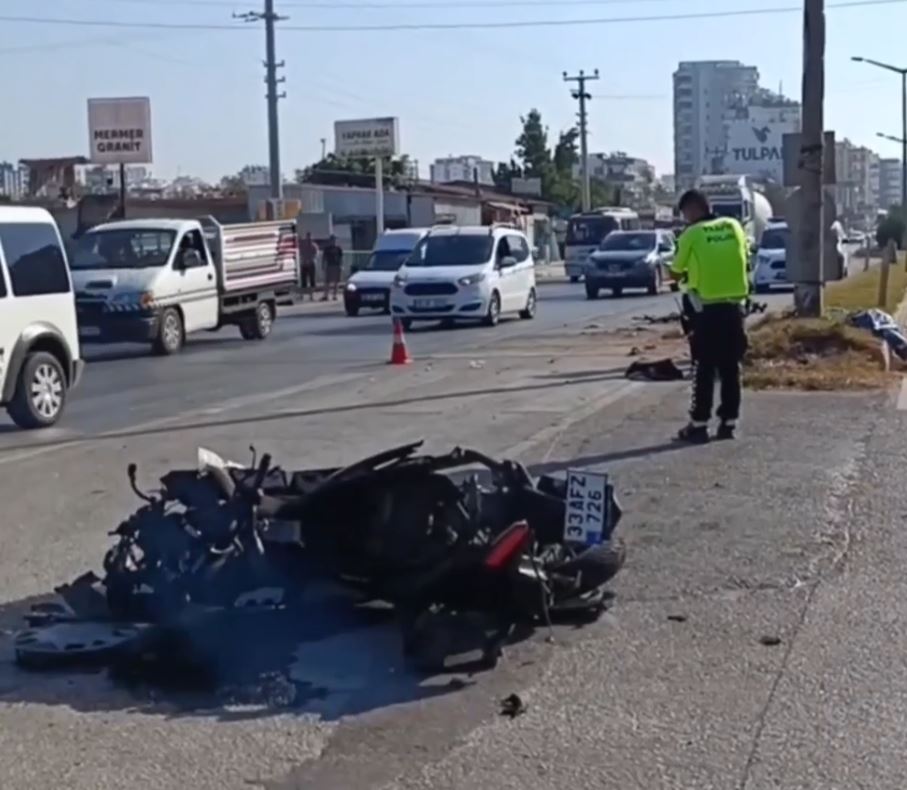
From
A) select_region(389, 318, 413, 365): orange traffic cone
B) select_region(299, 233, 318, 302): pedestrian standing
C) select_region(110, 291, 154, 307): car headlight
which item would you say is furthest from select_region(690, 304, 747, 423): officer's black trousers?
select_region(299, 233, 318, 302): pedestrian standing

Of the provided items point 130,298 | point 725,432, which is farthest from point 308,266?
point 725,432

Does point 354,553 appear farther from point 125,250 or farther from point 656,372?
point 125,250

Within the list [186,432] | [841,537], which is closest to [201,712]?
[841,537]

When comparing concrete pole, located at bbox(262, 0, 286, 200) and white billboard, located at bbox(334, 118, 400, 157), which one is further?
white billboard, located at bbox(334, 118, 400, 157)

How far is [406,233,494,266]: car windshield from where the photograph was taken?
106 feet

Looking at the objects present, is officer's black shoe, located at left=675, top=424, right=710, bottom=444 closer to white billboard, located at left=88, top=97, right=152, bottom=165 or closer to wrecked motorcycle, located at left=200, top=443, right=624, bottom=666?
wrecked motorcycle, located at left=200, top=443, right=624, bottom=666

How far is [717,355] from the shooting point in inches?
517

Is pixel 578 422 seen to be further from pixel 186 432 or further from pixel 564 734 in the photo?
pixel 564 734

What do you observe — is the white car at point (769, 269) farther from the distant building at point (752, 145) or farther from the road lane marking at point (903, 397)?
the distant building at point (752, 145)

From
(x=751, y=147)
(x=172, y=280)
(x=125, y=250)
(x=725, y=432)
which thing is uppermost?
(x=751, y=147)

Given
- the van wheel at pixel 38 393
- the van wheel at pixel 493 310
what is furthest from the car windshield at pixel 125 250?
the van wheel at pixel 38 393

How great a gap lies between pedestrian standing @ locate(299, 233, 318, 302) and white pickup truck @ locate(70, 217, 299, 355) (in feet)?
65.0

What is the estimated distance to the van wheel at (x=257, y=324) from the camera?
99.1 feet

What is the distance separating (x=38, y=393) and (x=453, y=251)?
16.9 metres
